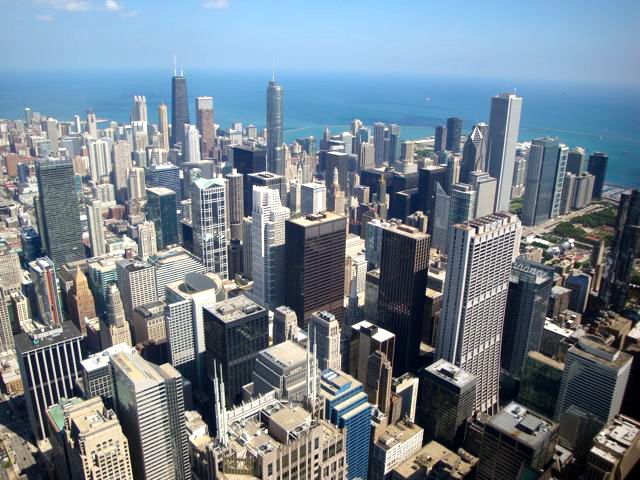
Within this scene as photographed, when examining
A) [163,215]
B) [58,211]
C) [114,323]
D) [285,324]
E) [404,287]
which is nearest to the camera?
[404,287]

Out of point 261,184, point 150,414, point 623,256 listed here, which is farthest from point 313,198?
point 150,414

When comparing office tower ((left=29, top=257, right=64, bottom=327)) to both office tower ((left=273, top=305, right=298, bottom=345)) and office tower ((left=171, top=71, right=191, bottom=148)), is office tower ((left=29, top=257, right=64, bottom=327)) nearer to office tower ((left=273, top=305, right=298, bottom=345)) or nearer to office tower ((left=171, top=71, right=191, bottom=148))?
office tower ((left=273, top=305, right=298, bottom=345))

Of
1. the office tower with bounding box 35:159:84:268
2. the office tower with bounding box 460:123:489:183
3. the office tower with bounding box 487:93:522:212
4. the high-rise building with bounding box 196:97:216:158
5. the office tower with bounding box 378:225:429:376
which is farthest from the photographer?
the high-rise building with bounding box 196:97:216:158

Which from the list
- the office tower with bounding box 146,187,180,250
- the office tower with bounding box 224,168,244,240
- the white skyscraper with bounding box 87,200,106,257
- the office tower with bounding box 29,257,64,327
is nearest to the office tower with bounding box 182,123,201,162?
the office tower with bounding box 224,168,244,240

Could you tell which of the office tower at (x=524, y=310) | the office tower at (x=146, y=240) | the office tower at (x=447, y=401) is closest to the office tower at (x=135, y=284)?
the office tower at (x=146, y=240)

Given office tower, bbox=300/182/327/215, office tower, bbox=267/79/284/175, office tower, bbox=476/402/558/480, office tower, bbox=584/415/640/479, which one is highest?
office tower, bbox=267/79/284/175

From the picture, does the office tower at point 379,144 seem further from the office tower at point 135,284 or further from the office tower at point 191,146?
the office tower at point 135,284

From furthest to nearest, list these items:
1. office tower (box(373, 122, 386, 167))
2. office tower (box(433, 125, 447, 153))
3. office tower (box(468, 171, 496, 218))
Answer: office tower (box(373, 122, 386, 167)) < office tower (box(433, 125, 447, 153)) < office tower (box(468, 171, 496, 218))

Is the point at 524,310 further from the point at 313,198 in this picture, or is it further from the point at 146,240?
the point at 146,240
